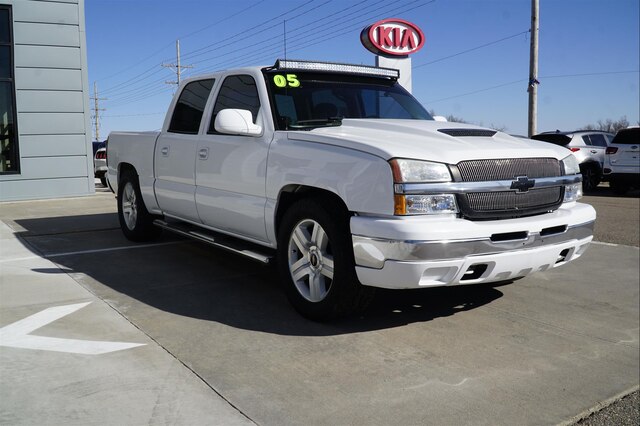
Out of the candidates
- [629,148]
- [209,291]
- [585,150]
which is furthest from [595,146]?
[209,291]

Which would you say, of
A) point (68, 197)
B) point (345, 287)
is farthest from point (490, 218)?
point (68, 197)

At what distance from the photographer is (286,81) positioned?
5105 mm

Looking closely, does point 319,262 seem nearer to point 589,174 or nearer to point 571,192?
point 571,192

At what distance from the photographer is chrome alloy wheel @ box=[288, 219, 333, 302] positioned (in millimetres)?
4160

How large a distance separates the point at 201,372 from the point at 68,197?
10910 millimetres

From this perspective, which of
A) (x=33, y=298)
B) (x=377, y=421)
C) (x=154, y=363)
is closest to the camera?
(x=377, y=421)

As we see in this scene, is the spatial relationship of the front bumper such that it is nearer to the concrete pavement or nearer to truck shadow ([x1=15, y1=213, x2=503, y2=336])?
truck shadow ([x1=15, y1=213, x2=503, y2=336])

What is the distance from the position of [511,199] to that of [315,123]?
1.68m

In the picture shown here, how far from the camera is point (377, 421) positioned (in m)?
2.94

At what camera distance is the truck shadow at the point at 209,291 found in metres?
A: 4.43

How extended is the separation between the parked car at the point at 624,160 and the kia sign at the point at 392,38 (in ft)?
23.0

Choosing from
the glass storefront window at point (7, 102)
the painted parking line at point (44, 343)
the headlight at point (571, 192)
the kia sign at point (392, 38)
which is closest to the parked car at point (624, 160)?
the kia sign at point (392, 38)

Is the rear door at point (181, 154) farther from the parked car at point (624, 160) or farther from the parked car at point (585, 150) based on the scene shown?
the parked car at point (585, 150)

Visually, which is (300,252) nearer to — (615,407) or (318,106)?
(318,106)
